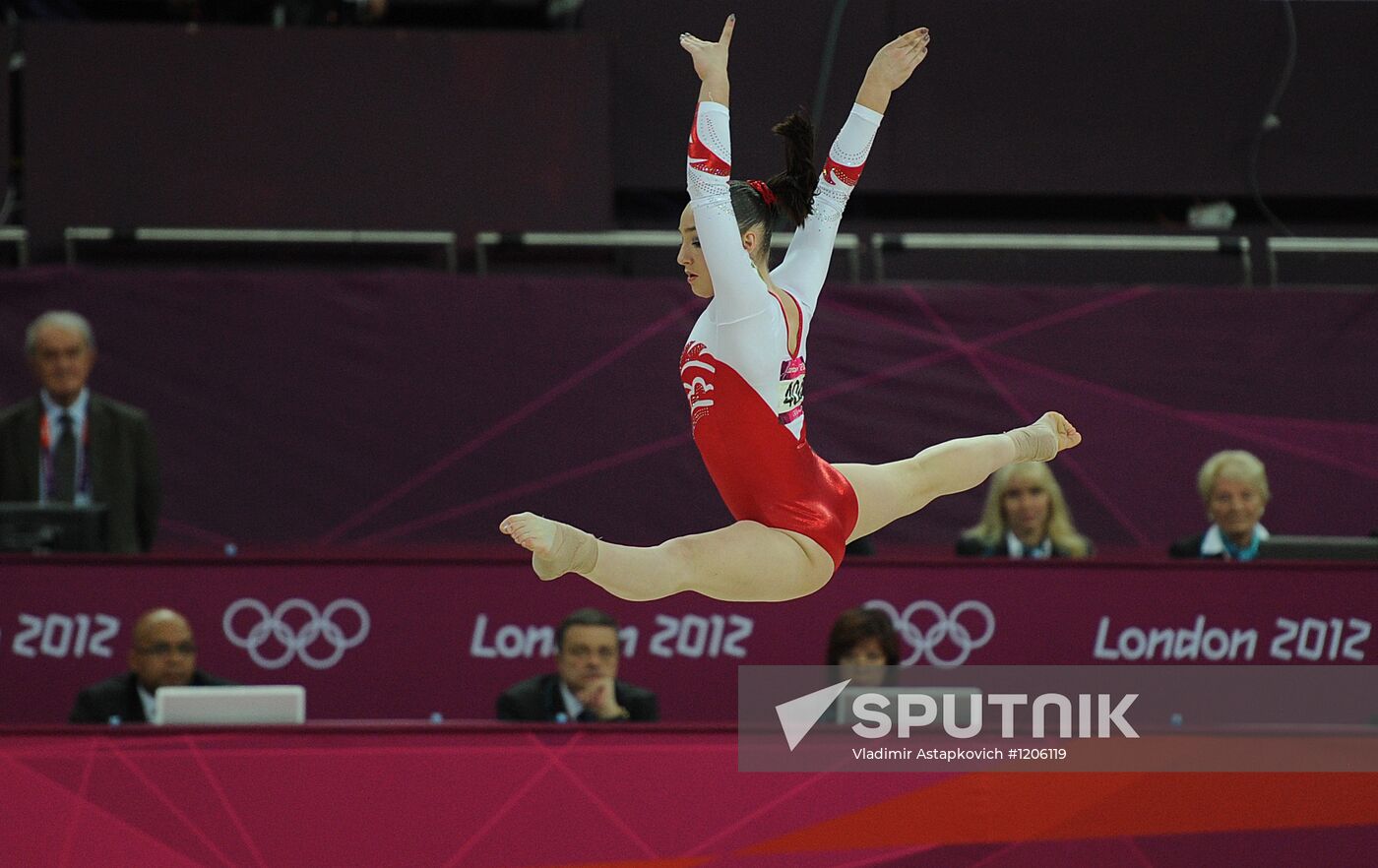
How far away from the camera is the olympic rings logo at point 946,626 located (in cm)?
643

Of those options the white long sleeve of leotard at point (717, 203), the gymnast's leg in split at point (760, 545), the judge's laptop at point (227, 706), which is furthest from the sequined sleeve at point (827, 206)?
the judge's laptop at point (227, 706)

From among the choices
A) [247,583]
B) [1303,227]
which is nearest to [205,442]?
[247,583]

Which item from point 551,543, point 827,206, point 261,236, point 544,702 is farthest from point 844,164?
point 261,236

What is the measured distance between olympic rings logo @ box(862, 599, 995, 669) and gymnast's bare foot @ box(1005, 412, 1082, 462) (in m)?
2.16

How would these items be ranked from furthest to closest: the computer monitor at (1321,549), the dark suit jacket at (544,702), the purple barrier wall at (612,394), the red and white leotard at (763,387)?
the purple barrier wall at (612,394)
the computer monitor at (1321,549)
the dark suit jacket at (544,702)
the red and white leotard at (763,387)

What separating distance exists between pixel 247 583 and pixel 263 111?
2820 mm

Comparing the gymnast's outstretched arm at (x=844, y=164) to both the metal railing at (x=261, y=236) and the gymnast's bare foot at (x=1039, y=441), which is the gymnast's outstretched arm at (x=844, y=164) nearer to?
the gymnast's bare foot at (x=1039, y=441)

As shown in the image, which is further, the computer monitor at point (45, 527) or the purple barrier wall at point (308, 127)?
the purple barrier wall at point (308, 127)

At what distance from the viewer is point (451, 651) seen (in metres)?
6.37

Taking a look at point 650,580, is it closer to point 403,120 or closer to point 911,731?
point 911,731

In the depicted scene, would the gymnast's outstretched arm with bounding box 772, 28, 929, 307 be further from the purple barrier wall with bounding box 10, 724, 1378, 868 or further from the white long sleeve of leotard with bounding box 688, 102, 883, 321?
the purple barrier wall with bounding box 10, 724, 1378, 868

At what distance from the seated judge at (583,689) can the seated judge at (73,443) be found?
1868 millimetres

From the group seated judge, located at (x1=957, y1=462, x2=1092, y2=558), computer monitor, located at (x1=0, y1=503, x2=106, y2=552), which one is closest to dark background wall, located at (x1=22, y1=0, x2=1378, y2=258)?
seated judge, located at (x1=957, y1=462, x2=1092, y2=558)

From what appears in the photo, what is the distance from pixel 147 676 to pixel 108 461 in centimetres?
123
